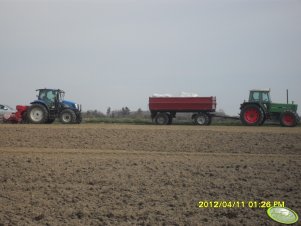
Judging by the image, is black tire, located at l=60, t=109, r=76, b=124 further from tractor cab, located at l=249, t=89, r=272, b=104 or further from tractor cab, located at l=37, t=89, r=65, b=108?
tractor cab, located at l=249, t=89, r=272, b=104

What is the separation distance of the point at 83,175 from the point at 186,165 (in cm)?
251

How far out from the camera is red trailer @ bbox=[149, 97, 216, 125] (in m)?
26.0

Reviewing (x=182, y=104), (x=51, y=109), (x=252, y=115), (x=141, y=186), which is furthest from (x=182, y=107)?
(x=141, y=186)

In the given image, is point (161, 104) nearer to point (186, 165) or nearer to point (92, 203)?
point (186, 165)

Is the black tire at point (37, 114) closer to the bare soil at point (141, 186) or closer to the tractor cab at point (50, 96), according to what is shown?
the tractor cab at point (50, 96)

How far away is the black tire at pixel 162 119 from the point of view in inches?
1053

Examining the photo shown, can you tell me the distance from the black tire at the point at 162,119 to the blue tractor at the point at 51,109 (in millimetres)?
4648

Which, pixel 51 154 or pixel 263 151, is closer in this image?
pixel 51 154

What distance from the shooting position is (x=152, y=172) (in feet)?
32.7

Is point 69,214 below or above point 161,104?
below

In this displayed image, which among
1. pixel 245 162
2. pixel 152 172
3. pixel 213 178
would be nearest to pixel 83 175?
pixel 152 172

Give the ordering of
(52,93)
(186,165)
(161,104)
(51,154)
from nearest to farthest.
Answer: (186,165) < (51,154) < (52,93) < (161,104)
